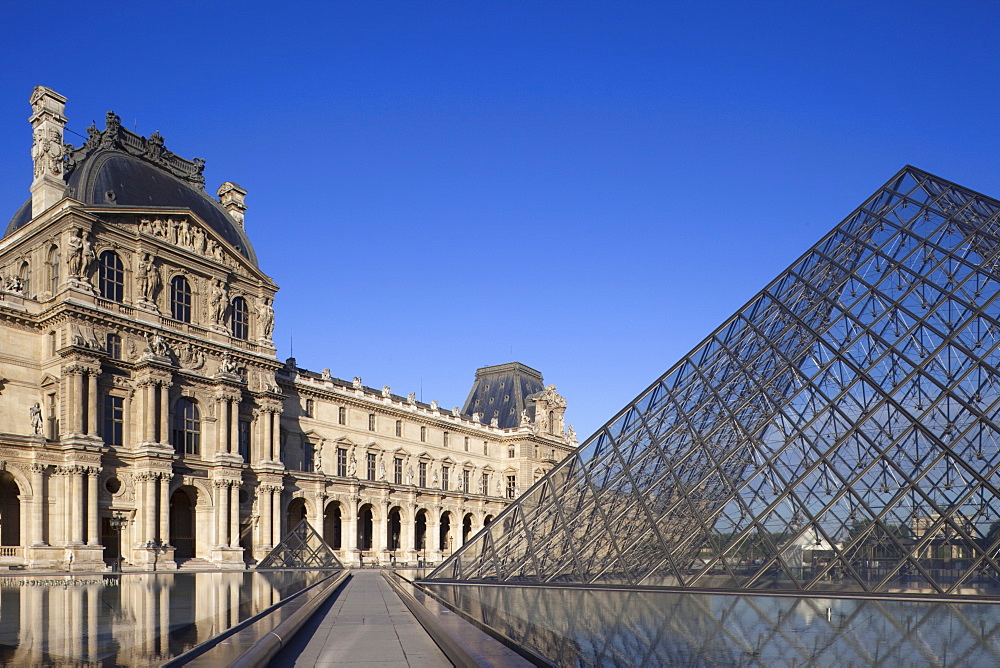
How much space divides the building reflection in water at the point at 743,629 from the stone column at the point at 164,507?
24.2 meters

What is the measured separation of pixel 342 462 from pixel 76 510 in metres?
21.6

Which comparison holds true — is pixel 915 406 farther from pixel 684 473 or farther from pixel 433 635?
pixel 433 635

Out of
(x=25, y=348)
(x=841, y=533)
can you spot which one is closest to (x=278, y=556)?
(x=25, y=348)

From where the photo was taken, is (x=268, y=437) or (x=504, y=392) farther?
(x=504, y=392)

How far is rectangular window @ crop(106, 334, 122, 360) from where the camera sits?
36.6m

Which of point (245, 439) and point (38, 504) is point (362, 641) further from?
point (245, 439)

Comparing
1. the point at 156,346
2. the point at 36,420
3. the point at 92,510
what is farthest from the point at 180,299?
the point at 92,510

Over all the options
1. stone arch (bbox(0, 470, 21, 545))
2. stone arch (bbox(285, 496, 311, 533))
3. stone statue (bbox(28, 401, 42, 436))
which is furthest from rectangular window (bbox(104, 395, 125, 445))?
stone arch (bbox(285, 496, 311, 533))

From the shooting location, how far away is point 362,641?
356 inches

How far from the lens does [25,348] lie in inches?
1394

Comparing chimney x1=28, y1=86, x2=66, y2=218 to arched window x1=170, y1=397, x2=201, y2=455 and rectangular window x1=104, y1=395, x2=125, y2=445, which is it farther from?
arched window x1=170, y1=397, x2=201, y2=455

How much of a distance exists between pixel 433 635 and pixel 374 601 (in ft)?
19.4

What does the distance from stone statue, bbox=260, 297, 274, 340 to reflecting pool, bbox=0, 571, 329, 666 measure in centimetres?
2804

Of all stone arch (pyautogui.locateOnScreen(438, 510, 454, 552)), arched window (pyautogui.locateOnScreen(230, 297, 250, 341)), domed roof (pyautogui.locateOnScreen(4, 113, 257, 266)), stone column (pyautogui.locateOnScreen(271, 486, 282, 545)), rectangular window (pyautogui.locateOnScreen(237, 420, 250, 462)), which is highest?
domed roof (pyautogui.locateOnScreen(4, 113, 257, 266))
